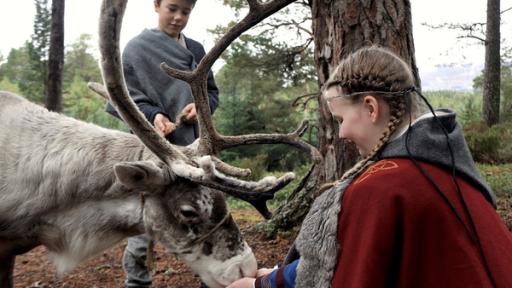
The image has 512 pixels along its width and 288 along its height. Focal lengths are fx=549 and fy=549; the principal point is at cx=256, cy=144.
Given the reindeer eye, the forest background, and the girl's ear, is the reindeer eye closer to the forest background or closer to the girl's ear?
the girl's ear

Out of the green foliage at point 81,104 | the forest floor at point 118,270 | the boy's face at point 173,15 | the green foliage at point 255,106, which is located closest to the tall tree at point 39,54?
the green foliage at point 81,104

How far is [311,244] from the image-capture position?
89.4 inches

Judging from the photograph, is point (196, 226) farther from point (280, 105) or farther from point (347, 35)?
point (280, 105)

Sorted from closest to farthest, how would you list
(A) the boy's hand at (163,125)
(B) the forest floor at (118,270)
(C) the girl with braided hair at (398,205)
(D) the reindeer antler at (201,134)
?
(C) the girl with braided hair at (398,205) < (D) the reindeer antler at (201,134) < (A) the boy's hand at (163,125) < (B) the forest floor at (118,270)

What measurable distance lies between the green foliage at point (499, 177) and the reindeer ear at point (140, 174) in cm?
606

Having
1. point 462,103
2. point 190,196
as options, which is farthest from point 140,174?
point 462,103

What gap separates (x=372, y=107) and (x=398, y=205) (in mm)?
456

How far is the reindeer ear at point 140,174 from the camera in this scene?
122 inches

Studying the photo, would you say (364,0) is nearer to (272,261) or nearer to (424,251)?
(424,251)

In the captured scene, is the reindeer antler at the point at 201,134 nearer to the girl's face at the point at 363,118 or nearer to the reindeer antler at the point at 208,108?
the reindeer antler at the point at 208,108

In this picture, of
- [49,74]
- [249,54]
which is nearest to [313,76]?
[249,54]

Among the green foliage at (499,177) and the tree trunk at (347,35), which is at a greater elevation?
the tree trunk at (347,35)

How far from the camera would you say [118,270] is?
595 centimetres

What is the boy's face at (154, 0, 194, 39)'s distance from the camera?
12.9 ft
